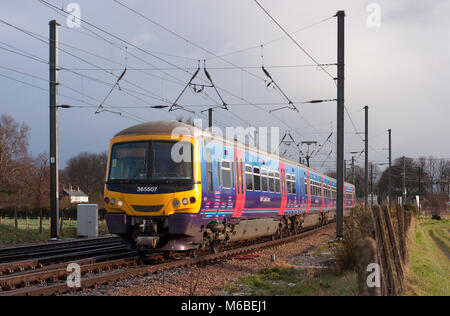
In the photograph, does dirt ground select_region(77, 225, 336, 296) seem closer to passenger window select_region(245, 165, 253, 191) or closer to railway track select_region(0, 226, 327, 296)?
railway track select_region(0, 226, 327, 296)

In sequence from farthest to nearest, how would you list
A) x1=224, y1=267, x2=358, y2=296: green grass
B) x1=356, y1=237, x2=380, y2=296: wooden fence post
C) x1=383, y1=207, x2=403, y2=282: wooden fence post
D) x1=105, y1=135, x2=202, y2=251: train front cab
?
x1=105, y1=135, x2=202, y2=251: train front cab
x1=383, y1=207, x2=403, y2=282: wooden fence post
x1=224, y1=267, x2=358, y2=296: green grass
x1=356, y1=237, x2=380, y2=296: wooden fence post

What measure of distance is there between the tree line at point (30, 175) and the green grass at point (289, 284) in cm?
1730

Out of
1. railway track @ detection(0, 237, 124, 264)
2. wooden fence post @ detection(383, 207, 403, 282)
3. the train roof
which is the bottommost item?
railway track @ detection(0, 237, 124, 264)

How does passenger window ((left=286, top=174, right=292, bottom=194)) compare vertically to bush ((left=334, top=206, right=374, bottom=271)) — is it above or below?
above

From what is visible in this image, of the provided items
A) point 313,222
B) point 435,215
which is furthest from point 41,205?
point 435,215

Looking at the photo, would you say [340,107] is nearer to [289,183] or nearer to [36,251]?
[289,183]

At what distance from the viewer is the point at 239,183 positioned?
15.5 m

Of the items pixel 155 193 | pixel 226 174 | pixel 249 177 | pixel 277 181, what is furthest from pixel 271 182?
pixel 155 193

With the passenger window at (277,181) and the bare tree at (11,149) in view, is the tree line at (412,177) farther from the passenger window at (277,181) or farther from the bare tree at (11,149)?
the passenger window at (277,181)

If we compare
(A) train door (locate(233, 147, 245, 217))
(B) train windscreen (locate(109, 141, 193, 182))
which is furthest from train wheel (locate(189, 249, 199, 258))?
(B) train windscreen (locate(109, 141, 193, 182))

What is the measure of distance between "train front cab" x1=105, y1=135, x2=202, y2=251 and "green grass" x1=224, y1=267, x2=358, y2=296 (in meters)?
2.25

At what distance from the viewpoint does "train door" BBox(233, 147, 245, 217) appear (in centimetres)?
1530
